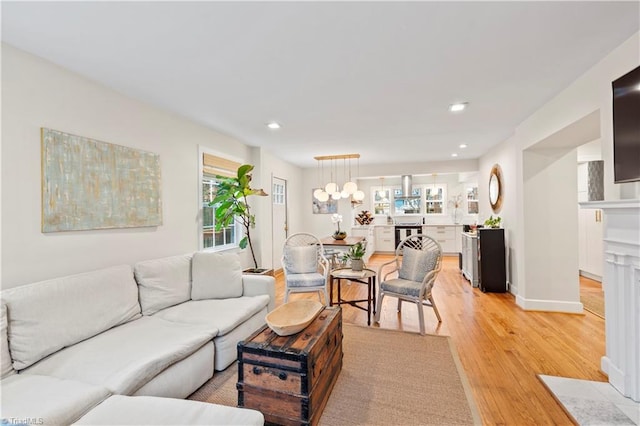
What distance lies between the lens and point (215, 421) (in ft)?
3.97

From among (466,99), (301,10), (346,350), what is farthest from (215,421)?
(466,99)

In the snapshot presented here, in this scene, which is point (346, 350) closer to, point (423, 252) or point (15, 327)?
point (423, 252)

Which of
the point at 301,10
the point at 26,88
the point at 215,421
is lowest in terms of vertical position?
the point at 215,421

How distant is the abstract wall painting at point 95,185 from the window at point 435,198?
7488mm

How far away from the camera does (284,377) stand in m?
1.67

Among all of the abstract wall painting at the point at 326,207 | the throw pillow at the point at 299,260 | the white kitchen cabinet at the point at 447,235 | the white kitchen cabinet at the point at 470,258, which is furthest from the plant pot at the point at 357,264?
the white kitchen cabinet at the point at 447,235

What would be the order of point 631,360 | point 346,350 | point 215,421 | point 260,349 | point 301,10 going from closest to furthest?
1. point 215,421
2. point 301,10
3. point 260,349
4. point 631,360
5. point 346,350

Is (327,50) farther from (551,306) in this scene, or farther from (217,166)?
(551,306)

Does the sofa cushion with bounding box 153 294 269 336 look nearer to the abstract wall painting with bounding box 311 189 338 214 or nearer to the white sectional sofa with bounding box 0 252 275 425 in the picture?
the white sectional sofa with bounding box 0 252 275 425

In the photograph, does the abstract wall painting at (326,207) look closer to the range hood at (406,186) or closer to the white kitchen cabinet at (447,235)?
the range hood at (406,186)

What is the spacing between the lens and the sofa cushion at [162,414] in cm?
120

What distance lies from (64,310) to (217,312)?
103cm

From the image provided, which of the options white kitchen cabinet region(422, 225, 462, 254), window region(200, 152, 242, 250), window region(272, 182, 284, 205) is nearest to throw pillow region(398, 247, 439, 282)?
window region(200, 152, 242, 250)

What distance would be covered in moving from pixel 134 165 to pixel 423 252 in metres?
3.27
